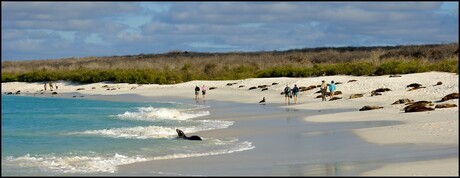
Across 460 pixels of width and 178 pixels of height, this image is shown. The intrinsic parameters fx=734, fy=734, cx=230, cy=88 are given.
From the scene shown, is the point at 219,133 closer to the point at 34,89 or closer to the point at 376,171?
the point at 376,171

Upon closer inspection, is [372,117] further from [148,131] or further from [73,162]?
[73,162]

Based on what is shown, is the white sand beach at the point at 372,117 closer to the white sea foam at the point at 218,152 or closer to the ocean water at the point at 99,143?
the white sea foam at the point at 218,152

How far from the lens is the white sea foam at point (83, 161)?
16.7m

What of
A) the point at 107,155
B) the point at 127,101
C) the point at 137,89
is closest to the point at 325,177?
the point at 107,155

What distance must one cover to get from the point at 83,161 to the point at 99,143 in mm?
4567

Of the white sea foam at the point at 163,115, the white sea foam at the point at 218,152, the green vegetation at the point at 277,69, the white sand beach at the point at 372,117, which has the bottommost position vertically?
the white sea foam at the point at 163,115

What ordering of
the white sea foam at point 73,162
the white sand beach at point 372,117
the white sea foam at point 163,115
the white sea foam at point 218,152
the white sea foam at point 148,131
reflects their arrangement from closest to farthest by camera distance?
the white sand beach at point 372,117 < the white sea foam at point 73,162 < the white sea foam at point 218,152 < the white sea foam at point 148,131 < the white sea foam at point 163,115

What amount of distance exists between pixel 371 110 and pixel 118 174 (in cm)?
1785

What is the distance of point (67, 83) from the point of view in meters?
83.4

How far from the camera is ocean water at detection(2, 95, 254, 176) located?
1773 centimetres

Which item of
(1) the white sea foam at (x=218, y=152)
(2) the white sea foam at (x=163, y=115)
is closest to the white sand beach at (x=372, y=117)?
(1) the white sea foam at (x=218, y=152)

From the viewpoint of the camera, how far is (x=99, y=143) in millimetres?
22797

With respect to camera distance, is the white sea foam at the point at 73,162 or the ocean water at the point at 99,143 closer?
the white sea foam at the point at 73,162

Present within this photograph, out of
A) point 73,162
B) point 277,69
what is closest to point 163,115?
point 73,162
